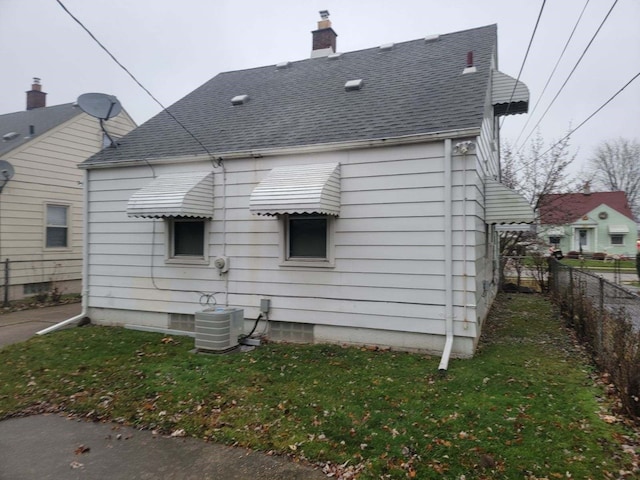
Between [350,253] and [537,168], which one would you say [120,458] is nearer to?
[350,253]

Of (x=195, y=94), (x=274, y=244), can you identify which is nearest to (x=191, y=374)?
(x=274, y=244)

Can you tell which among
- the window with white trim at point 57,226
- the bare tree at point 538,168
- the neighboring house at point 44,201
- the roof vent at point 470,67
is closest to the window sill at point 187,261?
the roof vent at point 470,67

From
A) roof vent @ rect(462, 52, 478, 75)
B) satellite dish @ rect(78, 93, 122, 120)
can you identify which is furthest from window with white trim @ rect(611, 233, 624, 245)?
satellite dish @ rect(78, 93, 122, 120)

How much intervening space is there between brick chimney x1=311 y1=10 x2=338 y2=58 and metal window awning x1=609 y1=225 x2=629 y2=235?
3826 cm

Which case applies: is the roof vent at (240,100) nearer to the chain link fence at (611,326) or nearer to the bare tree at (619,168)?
the chain link fence at (611,326)

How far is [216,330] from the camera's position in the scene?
6.48 meters

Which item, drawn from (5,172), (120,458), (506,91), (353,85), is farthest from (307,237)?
(5,172)

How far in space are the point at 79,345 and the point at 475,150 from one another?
24.5ft

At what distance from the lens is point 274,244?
715 centimetres

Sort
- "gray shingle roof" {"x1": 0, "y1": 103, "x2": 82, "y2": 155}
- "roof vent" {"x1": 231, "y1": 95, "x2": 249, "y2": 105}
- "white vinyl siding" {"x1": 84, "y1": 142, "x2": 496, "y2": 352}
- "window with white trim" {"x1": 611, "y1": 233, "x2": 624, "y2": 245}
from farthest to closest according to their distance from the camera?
"window with white trim" {"x1": 611, "y1": 233, "x2": 624, "y2": 245} → "gray shingle roof" {"x1": 0, "y1": 103, "x2": 82, "y2": 155} → "roof vent" {"x1": 231, "y1": 95, "x2": 249, "y2": 105} → "white vinyl siding" {"x1": 84, "y1": 142, "x2": 496, "y2": 352}

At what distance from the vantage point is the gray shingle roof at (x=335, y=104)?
6.76 m

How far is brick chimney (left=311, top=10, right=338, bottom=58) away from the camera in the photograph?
1227 cm

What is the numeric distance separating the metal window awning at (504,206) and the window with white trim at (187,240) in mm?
5547

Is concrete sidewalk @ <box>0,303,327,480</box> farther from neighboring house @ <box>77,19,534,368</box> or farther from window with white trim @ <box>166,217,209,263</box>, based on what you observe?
window with white trim @ <box>166,217,209,263</box>
